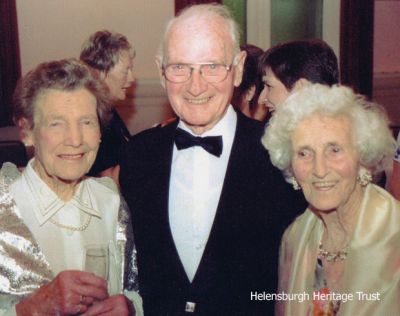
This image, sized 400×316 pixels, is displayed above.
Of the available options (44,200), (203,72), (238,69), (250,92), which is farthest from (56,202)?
(250,92)

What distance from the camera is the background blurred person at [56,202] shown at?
2031 mm

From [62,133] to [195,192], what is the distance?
1.83 ft

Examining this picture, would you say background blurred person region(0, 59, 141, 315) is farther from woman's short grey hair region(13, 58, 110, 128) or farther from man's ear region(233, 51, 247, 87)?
man's ear region(233, 51, 247, 87)

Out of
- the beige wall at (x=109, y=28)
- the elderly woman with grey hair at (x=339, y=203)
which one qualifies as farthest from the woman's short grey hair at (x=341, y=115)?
the beige wall at (x=109, y=28)

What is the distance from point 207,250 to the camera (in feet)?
7.55

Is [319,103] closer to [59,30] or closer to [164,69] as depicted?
[164,69]

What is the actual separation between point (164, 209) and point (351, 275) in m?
0.71

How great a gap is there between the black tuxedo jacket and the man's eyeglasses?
0.24 metres

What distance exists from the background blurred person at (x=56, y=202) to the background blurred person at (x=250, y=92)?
1.67 metres

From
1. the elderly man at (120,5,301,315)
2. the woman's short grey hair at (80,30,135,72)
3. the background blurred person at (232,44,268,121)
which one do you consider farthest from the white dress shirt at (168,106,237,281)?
the woman's short grey hair at (80,30,135,72)

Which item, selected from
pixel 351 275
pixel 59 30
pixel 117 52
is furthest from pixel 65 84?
pixel 59 30

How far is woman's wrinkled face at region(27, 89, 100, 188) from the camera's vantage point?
82.5 inches

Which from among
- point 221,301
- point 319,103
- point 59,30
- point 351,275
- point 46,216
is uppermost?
point 59,30

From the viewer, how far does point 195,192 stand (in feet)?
7.89
